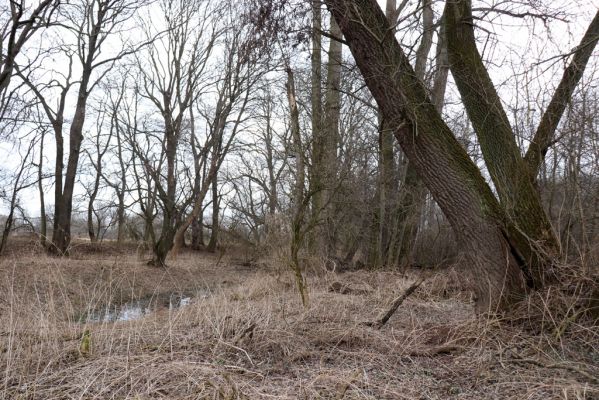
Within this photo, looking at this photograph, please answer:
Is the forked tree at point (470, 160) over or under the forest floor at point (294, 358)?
over

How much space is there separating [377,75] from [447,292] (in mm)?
3984

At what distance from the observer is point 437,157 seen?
15.0ft

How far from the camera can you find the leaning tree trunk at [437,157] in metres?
4.37

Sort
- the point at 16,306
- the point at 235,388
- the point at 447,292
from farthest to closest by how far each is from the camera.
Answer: the point at 447,292 < the point at 16,306 < the point at 235,388

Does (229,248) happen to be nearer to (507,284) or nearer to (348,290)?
(348,290)

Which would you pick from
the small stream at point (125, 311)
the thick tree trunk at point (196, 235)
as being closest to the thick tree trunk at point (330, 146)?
the small stream at point (125, 311)

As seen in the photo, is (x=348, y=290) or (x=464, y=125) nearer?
(x=348, y=290)

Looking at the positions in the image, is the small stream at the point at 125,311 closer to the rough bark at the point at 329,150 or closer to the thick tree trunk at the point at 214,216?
the rough bark at the point at 329,150

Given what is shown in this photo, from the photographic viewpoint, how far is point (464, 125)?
8.47m

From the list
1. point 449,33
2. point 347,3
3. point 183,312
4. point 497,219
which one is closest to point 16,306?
point 183,312

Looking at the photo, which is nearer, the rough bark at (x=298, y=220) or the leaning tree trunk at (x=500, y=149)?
the leaning tree trunk at (x=500, y=149)

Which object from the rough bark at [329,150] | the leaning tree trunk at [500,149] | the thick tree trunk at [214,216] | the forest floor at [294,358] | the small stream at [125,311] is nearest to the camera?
the forest floor at [294,358]

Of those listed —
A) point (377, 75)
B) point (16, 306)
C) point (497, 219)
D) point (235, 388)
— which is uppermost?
point (377, 75)

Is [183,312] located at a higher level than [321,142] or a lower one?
lower
